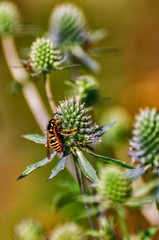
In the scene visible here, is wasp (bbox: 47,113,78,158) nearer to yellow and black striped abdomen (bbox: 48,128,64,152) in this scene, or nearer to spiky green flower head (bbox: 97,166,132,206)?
yellow and black striped abdomen (bbox: 48,128,64,152)

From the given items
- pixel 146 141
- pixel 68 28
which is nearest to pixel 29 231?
pixel 146 141

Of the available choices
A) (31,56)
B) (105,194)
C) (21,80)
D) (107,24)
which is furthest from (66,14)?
(107,24)

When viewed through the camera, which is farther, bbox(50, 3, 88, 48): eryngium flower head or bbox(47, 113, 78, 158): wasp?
bbox(50, 3, 88, 48): eryngium flower head

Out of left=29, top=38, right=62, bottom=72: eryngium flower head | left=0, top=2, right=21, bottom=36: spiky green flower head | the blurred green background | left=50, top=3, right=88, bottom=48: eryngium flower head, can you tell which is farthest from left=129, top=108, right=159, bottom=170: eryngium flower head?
left=0, top=2, right=21, bottom=36: spiky green flower head

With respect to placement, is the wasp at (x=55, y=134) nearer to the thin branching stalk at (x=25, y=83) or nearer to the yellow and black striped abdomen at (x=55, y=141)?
the yellow and black striped abdomen at (x=55, y=141)

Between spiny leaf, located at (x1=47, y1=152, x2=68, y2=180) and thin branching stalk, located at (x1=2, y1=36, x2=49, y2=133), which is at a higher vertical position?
thin branching stalk, located at (x1=2, y1=36, x2=49, y2=133)

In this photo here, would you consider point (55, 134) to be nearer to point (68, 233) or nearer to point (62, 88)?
point (68, 233)
